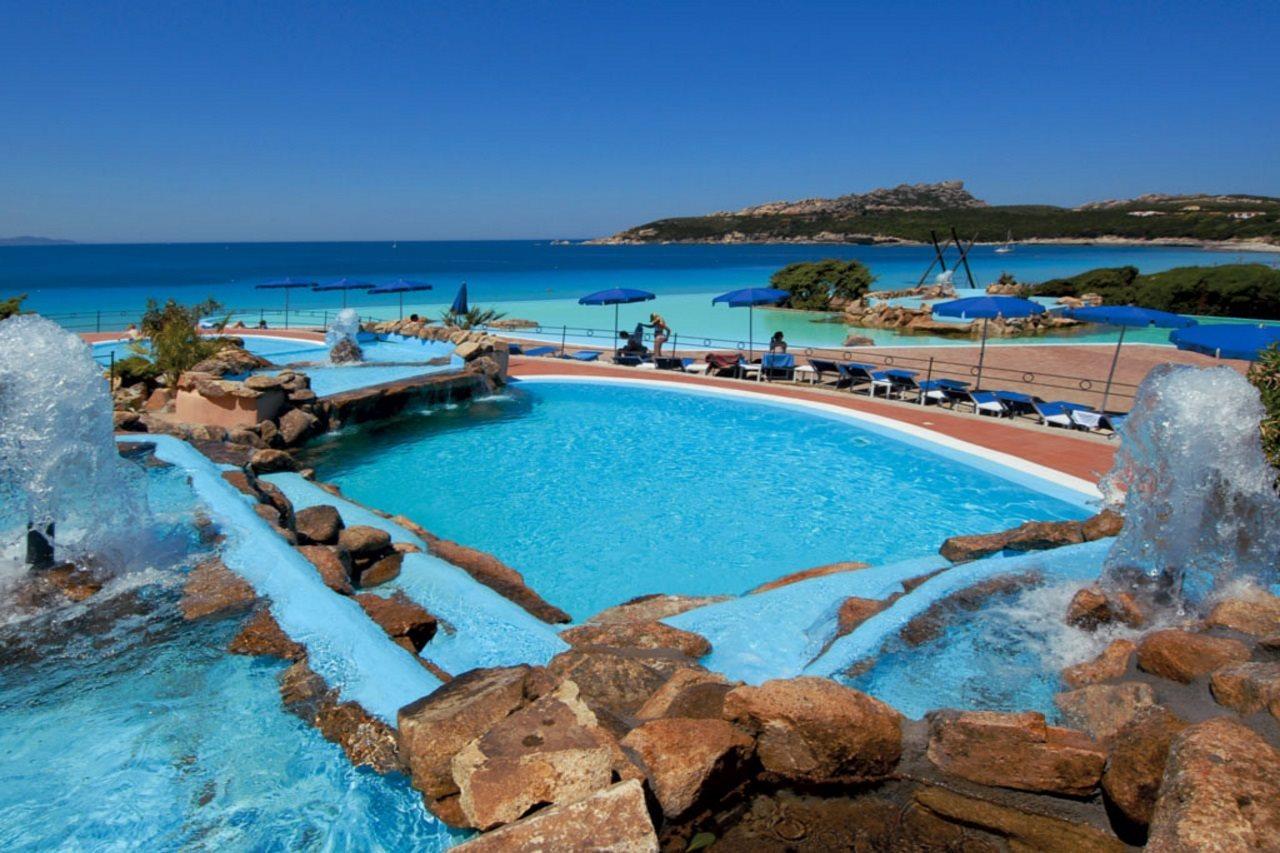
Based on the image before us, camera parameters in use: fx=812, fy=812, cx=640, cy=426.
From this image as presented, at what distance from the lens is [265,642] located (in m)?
4.46

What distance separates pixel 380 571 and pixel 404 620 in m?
1.65

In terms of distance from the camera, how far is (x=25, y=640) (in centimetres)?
450

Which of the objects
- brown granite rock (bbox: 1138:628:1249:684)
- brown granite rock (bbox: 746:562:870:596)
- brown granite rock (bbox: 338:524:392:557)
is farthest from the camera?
brown granite rock (bbox: 746:562:870:596)

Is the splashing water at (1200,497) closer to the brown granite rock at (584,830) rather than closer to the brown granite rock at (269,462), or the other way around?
the brown granite rock at (584,830)

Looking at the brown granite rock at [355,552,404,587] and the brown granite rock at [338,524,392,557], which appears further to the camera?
the brown granite rock at [338,524,392,557]

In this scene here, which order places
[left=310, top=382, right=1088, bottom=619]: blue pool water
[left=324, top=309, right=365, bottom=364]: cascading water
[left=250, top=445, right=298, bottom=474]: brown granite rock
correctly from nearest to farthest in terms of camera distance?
[left=310, top=382, right=1088, bottom=619]: blue pool water → [left=250, top=445, right=298, bottom=474]: brown granite rock → [left=324, top=309, right=365, bottom=364]: cascading water

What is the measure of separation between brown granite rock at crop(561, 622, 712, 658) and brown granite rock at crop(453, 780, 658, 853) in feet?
8.37

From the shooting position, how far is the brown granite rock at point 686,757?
9.86 feet

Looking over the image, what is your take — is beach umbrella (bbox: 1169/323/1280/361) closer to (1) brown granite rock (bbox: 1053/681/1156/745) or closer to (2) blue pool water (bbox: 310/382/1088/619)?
(2) blue pool water (bbox: 310/382/1088/619)

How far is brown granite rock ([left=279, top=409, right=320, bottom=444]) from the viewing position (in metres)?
12.0

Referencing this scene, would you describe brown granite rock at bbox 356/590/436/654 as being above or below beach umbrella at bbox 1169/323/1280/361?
below

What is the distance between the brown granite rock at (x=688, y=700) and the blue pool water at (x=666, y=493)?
3.28 metres

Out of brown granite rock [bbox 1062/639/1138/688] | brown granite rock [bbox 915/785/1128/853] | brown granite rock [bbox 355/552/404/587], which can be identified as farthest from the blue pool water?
brown granite rock [bbox 915/785/1128/853]

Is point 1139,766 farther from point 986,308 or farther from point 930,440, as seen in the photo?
point 986,308
